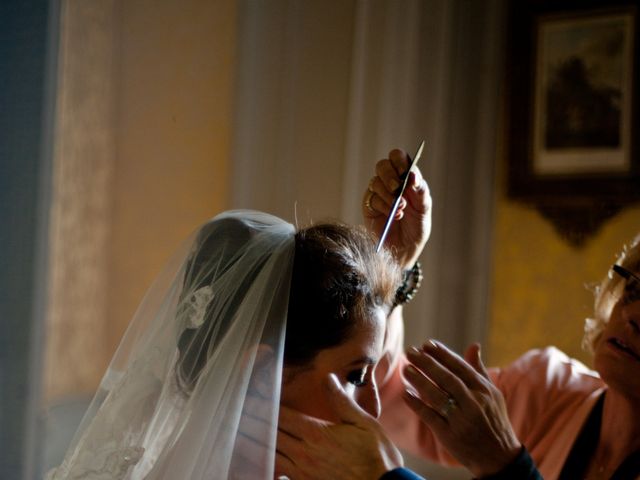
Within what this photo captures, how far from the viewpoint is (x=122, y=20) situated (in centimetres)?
158

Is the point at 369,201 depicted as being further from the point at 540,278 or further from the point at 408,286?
the point at 540,278

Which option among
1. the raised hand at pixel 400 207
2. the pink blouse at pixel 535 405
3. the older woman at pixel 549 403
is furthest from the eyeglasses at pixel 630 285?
the raised hand at pixel 400 207

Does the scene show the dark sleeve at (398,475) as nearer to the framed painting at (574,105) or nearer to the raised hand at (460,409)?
the raised hand at (460,409)

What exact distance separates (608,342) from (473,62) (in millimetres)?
1195

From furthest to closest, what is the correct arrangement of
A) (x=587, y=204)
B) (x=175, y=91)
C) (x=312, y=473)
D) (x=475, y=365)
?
(x=587, y=204)
(x=175, y=91)
(x=475, y=365)
(x=312, y=473)

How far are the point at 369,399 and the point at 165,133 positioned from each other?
103 cm

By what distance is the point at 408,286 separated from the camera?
1.22 meters

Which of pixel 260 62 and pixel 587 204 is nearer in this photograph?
pixel 260 62

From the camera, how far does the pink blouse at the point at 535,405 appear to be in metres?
1.34

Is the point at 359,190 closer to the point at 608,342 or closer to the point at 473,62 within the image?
the point at 473,62

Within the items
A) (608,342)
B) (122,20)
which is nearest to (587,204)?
(608,342)

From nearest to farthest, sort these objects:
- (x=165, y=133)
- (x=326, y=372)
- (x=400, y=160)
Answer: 1. (x=326, y=372)
2. (x=400, y=160)
3. (x=165, y=133)

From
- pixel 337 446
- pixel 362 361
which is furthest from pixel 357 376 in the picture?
pixel 337 446

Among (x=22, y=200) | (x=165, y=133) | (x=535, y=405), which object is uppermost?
(x=165, y=133)
